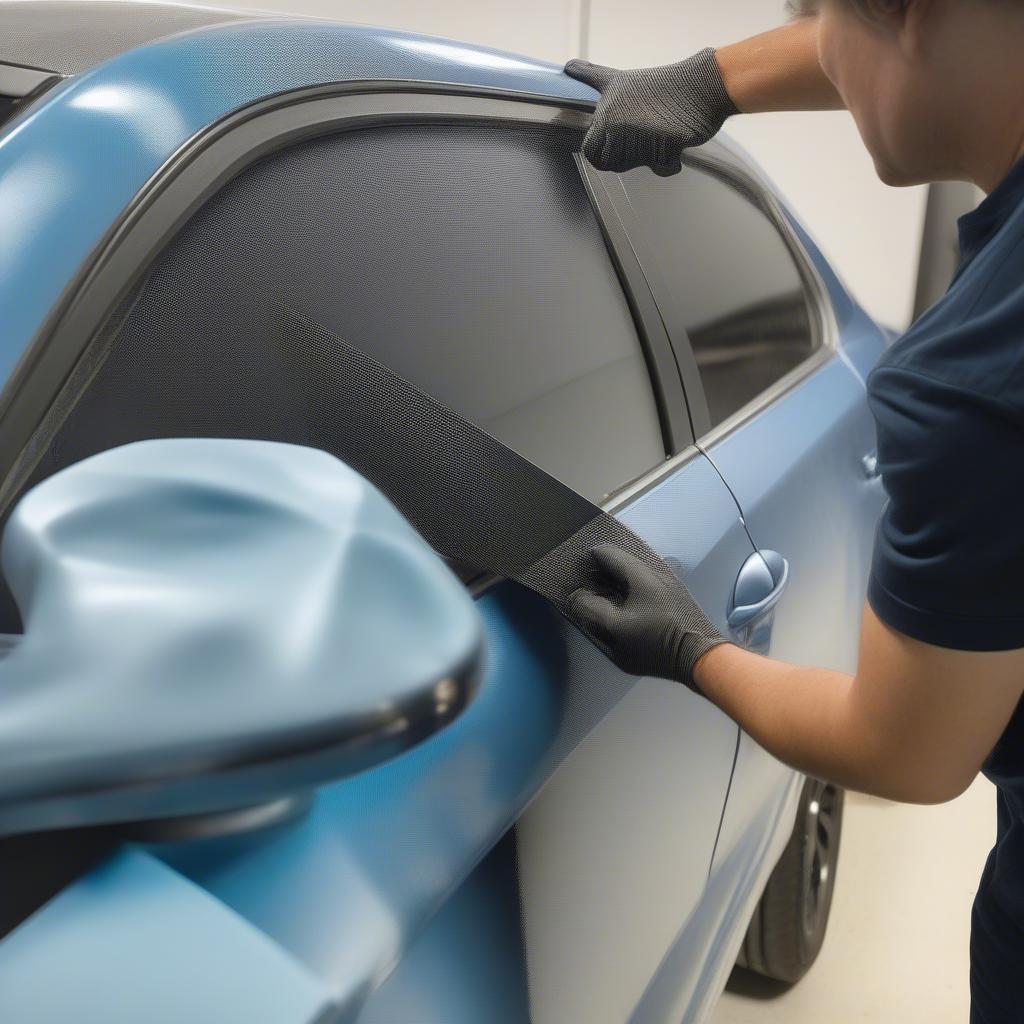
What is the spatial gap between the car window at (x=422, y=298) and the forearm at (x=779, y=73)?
318 millimetres

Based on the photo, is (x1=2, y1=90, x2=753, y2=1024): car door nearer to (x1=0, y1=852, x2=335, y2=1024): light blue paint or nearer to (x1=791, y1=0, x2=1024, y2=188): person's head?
(x1=0, y1=852, x2=335, y2=1024): light blue paint

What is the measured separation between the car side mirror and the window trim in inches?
7.9

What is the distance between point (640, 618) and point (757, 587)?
1.16 ft

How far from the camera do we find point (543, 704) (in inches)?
34.5

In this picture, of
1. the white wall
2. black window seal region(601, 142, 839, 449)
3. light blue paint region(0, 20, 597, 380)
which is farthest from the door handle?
the white wall

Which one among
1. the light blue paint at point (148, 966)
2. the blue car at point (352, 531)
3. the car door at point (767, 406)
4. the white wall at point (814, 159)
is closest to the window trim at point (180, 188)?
the blue car at point (352, 531)

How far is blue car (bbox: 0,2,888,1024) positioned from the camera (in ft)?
1.53

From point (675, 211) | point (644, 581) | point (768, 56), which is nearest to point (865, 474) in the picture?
point (675, 211)

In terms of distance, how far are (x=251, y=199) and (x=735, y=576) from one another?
0.65 meters

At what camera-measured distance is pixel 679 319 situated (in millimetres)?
1447

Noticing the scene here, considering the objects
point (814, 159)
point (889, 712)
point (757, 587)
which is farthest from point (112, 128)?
point (814, 159)

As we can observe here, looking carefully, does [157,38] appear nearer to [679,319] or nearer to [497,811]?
[497,811]

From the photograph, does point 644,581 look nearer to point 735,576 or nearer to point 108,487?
point 735,576

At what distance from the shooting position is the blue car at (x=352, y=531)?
18.3 inches
